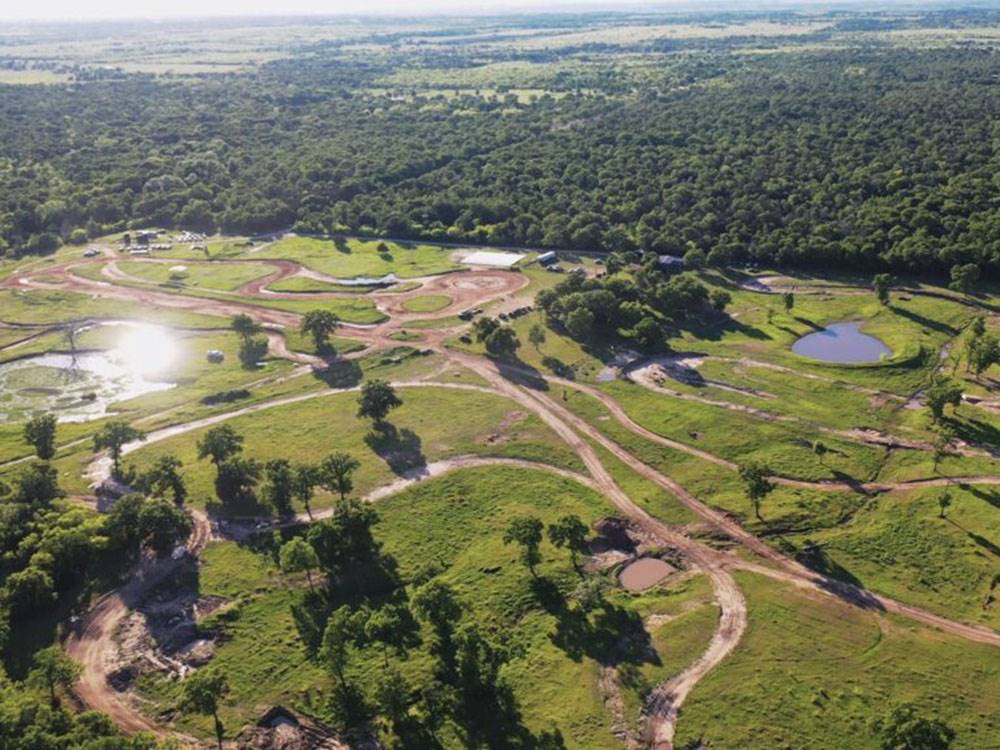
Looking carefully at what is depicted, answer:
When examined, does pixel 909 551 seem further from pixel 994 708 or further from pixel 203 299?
pixel 203 299

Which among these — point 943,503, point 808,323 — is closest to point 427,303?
point 808,323

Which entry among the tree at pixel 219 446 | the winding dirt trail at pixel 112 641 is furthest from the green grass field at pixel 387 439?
the winding dirt trail at pixel 112 641

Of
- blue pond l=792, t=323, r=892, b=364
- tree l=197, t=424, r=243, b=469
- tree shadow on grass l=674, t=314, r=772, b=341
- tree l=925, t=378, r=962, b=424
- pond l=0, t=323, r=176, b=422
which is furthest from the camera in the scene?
tree shadow on grass l=674, t=314, r=772, b=341

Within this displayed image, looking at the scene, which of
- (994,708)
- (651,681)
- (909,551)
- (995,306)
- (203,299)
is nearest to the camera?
(994,708)

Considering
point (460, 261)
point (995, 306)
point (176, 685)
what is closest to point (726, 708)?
point (176, 685)

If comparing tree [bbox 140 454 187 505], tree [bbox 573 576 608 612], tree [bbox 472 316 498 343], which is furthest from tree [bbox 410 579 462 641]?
tree [bbox 472 316 498 343]

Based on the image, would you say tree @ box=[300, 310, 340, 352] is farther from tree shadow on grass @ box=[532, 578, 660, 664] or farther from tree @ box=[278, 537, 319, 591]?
tree shadow on grass @ box=[532, 578, 660, 664]

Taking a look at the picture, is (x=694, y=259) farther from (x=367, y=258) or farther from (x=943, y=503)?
(x=943, y=503)
